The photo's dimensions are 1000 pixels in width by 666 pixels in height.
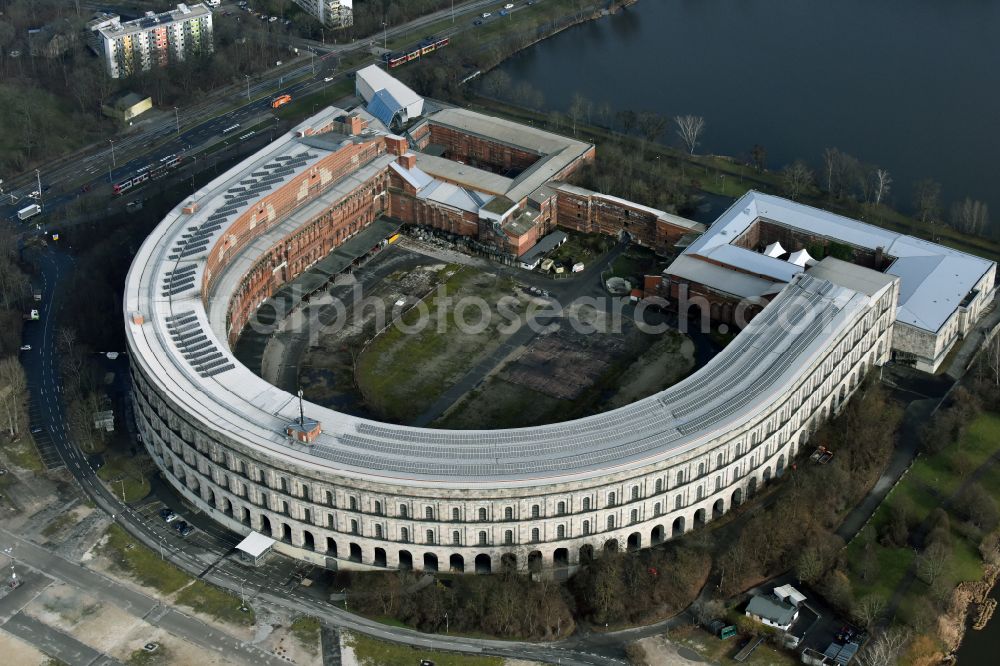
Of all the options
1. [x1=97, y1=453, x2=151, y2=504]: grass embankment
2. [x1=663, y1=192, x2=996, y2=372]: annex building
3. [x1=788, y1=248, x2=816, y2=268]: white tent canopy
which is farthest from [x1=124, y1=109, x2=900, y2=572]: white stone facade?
[x1=788, y1=248, x2=816, y2=268]: white tent canopy

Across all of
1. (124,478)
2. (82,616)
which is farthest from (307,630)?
(124,478)

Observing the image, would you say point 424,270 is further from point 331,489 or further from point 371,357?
point 331,489

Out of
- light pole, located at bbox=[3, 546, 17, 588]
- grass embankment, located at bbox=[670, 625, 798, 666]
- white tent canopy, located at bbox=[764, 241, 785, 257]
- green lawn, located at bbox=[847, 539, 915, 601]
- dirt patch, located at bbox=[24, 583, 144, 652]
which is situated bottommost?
grass embankment, located at bbox=[670, 625, 798, 666]

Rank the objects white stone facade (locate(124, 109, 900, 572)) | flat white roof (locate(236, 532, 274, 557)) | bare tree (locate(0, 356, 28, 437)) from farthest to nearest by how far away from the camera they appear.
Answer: bare tree (locate(0, 356, 28, 437))
flat white roof (locate(236, 532, 274, 557))
white stone facade (locate(124, 109, 900, 572))

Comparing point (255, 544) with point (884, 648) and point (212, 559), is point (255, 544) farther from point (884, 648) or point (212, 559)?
point (884, 648)

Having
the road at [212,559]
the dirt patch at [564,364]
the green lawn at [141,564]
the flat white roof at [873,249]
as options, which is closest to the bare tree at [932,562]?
the road at [212,559]

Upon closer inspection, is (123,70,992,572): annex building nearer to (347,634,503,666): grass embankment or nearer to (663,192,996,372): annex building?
(663,192,996,372): annex building

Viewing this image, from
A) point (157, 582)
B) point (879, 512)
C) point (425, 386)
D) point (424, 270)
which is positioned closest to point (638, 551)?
point (879, 512)
